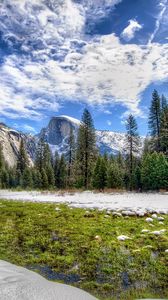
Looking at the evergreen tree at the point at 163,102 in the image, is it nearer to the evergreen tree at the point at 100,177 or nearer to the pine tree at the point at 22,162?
the evergreen tree at the point at 100,177

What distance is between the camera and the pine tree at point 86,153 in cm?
5047

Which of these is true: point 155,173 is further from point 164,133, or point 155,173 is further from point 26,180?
point 26,180

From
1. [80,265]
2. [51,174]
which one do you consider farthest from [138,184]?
[80,265]

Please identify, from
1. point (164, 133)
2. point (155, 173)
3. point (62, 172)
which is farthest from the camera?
point (62, 172)

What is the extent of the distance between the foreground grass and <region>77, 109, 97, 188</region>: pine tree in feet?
130

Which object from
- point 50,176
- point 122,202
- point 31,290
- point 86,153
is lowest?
point 31,290

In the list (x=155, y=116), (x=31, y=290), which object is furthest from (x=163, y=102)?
(x=31, y=290)

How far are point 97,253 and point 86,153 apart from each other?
44064 millimetres

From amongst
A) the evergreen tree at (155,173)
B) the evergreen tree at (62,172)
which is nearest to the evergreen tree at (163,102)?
the evergreen tree at (155,173)

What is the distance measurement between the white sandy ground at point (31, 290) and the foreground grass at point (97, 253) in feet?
1.99

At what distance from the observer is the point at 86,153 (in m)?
50.8

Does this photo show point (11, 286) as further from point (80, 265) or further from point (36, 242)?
point (36, 242)

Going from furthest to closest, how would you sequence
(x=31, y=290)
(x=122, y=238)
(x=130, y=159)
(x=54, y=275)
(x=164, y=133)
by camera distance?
(x=130, y=159) < (x=164, y=133) < (x=122, y=238) < (x=54, y=275) < (x=31, y=290)

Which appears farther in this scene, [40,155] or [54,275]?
[40,155]
